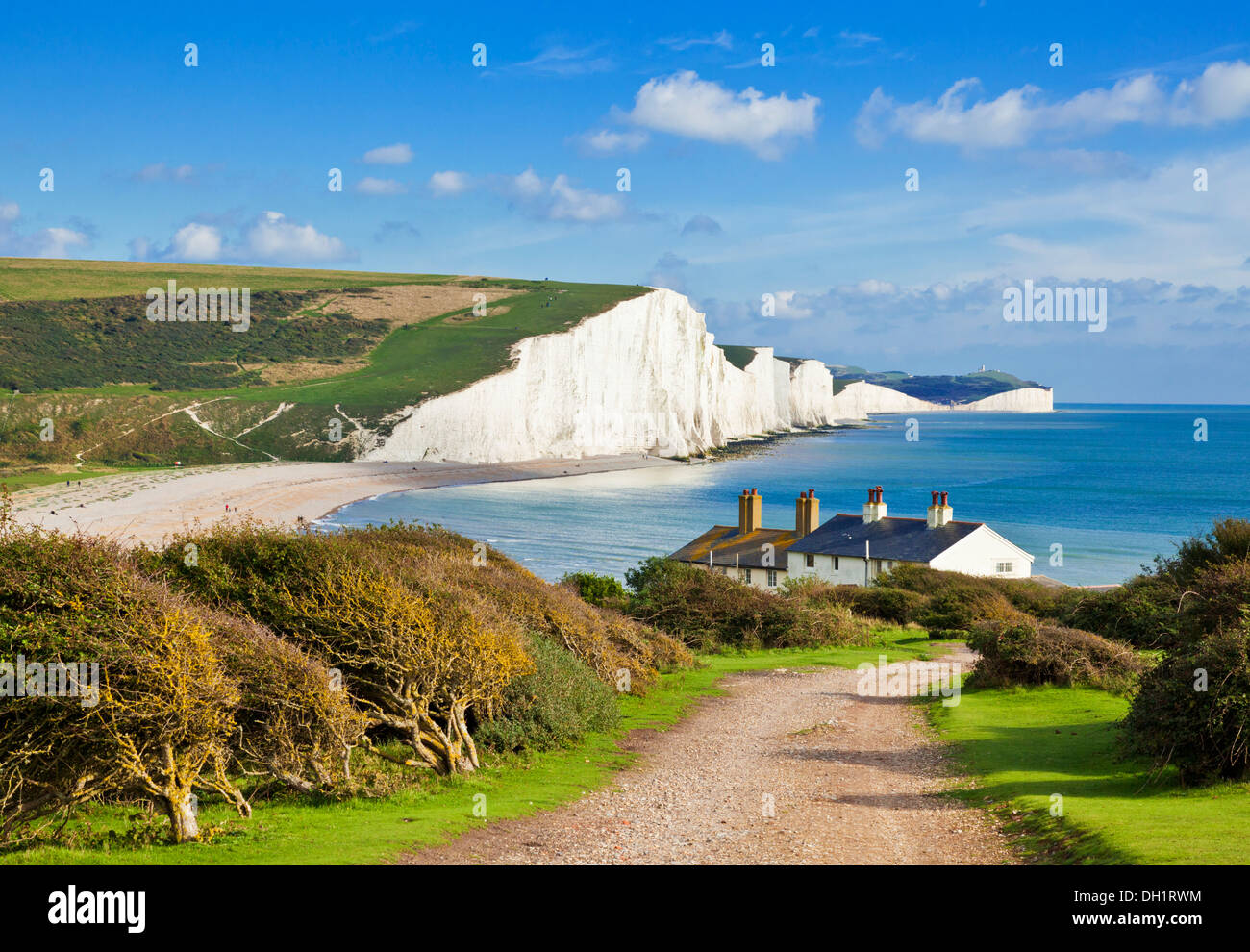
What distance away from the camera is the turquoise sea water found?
7031 cm

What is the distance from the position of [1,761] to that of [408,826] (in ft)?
15.3

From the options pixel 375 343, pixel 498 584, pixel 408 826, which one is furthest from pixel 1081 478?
pixel 408 826

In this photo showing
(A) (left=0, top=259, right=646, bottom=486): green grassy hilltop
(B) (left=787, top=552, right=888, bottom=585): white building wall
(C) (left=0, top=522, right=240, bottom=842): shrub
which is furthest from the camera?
(A) (left=0, top=259, right=646, bottom=486): green grassy hilltop

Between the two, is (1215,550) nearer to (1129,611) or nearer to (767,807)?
(1129,611)

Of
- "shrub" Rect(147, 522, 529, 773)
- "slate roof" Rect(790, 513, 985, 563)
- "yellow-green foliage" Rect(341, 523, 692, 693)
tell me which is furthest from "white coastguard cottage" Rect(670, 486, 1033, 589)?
"shrub" Rect(147, 522, 529, 773)

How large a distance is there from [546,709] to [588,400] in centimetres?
12309

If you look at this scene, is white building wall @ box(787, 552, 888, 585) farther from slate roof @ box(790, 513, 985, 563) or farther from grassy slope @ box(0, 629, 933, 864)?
grassy slope @ box(0, 629, 933, 864)

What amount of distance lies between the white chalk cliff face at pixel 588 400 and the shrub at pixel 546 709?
342 feet

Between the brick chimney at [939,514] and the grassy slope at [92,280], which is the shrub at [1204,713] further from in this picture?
the grassy slope at [92,280]

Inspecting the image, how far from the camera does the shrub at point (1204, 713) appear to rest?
1295 cm

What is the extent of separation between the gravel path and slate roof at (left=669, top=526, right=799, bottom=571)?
25490mm

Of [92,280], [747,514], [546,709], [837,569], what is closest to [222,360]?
[92,280]

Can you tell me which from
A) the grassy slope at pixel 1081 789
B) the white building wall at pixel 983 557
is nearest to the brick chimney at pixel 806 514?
the white building wall at pixel 983 557

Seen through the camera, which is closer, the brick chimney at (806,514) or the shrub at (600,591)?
the shrub at (600,591)
